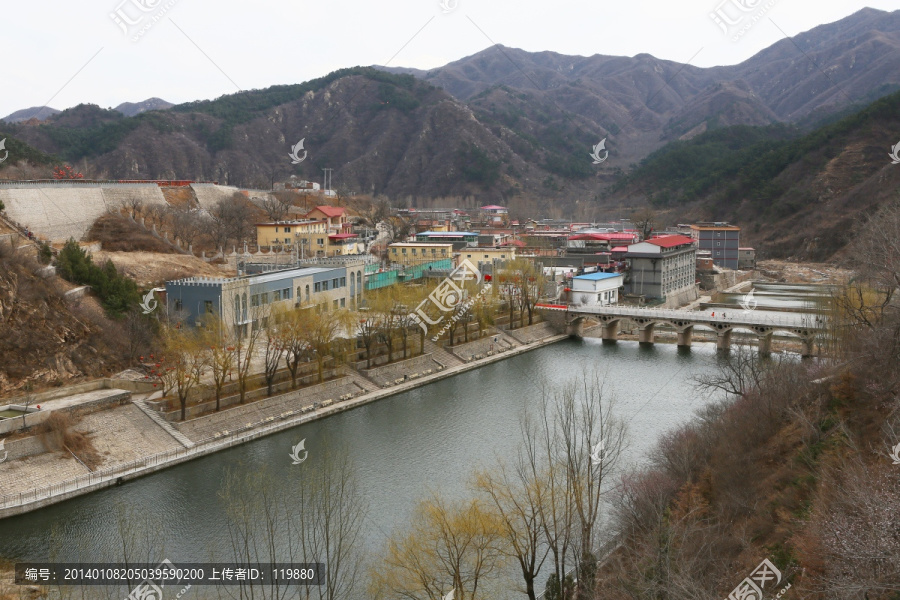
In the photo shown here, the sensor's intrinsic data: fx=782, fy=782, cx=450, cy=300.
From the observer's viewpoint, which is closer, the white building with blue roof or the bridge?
the bridge

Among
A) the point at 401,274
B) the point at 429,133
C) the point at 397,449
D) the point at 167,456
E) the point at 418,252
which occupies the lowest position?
the point at 397,449

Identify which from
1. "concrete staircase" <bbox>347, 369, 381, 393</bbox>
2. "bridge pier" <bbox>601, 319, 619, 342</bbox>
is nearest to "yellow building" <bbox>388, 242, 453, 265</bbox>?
"bridge pier" <bbox>601, 319, 619, 342</bbox>

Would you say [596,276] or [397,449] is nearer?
[397,449]

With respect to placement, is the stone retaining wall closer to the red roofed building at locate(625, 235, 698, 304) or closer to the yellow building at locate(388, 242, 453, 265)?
the yellow building at locate(388, 242, 453, 265)

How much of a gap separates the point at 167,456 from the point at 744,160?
59346 millimetres

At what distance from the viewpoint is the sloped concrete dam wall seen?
27438mm

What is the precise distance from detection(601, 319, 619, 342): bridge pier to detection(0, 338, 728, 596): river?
3457 millimetres

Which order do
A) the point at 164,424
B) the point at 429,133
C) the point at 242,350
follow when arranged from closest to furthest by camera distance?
the point at 164,424, the point at 242,350, the point at 429,133

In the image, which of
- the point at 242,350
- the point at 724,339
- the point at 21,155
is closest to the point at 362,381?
the point at 242,350

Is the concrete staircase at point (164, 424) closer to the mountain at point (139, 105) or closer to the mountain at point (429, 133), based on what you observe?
the mountain at point (429, 133)

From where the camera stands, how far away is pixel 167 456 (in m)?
14.9

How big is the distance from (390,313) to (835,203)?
3959 cm

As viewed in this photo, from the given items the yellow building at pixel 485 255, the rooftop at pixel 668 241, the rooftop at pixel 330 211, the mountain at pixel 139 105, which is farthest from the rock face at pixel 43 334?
the mountain at pixel 139 105

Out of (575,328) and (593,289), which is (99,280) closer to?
(575,328)
